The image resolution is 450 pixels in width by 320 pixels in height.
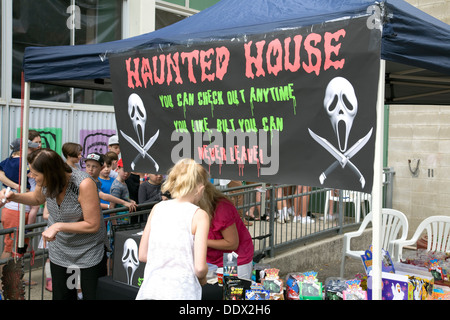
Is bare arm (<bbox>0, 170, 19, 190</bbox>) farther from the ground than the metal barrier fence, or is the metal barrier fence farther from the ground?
bare arm (<bbox>0, 170, 19, 190</bbox>)

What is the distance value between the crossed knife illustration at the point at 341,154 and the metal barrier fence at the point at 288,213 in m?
3.26

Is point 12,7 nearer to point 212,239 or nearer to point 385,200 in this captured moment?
point 212,239

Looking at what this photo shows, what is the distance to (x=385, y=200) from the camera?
10.6 metres

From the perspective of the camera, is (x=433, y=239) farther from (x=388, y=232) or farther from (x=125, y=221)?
(x=125, y=221)

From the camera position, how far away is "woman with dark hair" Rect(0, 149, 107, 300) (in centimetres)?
384

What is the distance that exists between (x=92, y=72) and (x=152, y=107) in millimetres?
762

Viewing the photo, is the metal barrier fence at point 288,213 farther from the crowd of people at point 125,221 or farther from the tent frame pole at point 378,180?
the tent frame pole at point 378,180

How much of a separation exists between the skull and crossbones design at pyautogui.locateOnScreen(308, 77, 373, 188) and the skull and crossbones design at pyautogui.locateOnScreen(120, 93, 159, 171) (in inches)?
64.8

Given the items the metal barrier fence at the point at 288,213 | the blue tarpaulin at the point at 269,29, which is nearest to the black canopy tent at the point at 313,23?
the blue tarpaulin at the point at 269,29

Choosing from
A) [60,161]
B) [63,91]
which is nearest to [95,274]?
[60,161]

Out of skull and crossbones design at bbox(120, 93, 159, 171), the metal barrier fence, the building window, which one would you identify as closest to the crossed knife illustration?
skull and crossbones design at bbox(120, 93, 159, 171)

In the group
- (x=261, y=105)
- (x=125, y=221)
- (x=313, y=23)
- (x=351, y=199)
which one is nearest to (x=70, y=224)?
(x=261, y=105)

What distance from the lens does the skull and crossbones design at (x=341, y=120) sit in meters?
2.84

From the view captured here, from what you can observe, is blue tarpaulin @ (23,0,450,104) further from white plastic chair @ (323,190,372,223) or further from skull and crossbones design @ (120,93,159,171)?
white plastic chair @ (323,190,372,223)
